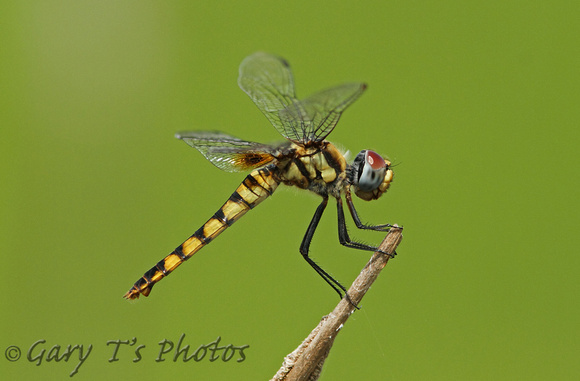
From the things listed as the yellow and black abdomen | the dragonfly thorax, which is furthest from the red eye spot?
the yellow and black abdomen

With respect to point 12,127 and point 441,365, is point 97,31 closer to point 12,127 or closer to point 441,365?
point 12,127

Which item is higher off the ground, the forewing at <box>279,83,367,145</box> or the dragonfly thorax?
the forewing at <box>279,83,367,145</box>

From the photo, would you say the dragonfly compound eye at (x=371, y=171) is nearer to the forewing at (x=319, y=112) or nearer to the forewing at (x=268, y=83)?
the forewing at (x=319, y=112)

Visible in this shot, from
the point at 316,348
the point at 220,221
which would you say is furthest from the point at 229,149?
the point at 316,348

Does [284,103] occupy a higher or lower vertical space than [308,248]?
higher

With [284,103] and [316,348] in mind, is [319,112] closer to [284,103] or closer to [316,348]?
[284,103]

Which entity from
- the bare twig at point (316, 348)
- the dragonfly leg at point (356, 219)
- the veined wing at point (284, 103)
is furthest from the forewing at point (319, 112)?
the bare twig at point (316, 348)

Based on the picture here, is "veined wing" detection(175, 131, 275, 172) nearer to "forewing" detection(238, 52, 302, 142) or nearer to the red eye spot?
"forewing" detection(238, 52, 302, 142)
